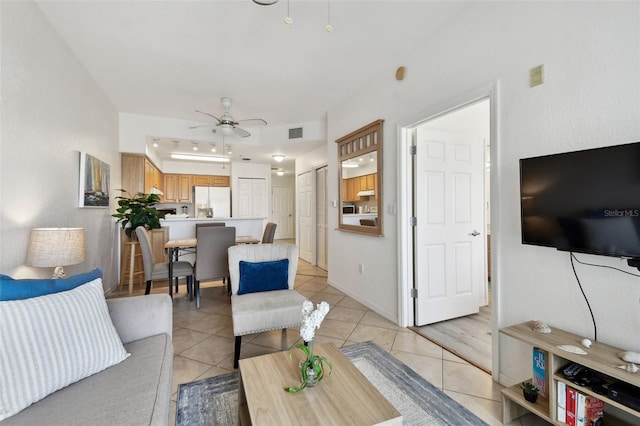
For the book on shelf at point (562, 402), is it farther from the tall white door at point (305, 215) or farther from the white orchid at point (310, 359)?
the tall white door at point (305, 215)

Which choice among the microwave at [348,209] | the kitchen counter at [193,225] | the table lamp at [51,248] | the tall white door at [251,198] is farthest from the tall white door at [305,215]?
the table lamp at [51,248]

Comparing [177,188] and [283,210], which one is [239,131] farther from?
[283,210]

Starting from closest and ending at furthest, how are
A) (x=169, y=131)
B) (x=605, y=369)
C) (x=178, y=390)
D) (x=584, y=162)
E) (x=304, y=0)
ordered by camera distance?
(x=605, y=369) < (x=584, y=162) < (x=178, y=390) < (x=304, y=0) < (x=169, y=131)

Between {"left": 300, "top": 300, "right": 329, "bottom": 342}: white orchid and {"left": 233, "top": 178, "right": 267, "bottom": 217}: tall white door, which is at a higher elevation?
{"left": 233, "top": 178, "right": 267, "bottom": 217}: tall white door

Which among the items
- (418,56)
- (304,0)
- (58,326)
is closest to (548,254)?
(418,56)

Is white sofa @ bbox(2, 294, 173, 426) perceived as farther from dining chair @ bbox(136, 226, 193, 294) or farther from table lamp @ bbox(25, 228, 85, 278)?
dining chair @ bbox(136, 226, 193, 294)

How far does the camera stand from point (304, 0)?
82.0 inches

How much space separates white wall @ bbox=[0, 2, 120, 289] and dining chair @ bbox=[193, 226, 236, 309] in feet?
3.86

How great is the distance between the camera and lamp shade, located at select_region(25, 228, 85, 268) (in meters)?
1.82

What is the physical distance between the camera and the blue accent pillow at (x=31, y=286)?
3.91ft

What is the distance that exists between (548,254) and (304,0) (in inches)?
95.4

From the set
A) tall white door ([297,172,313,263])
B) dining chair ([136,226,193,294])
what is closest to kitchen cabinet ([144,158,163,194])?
dining chair ([136,226,193,294])

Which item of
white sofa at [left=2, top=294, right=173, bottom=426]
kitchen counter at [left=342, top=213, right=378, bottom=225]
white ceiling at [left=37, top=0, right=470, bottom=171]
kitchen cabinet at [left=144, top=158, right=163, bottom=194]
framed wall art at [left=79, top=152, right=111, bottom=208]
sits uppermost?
white ceiling at [left=37, top=0, right=470, bottom=171]

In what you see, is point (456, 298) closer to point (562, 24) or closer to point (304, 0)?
point (562, 24)
